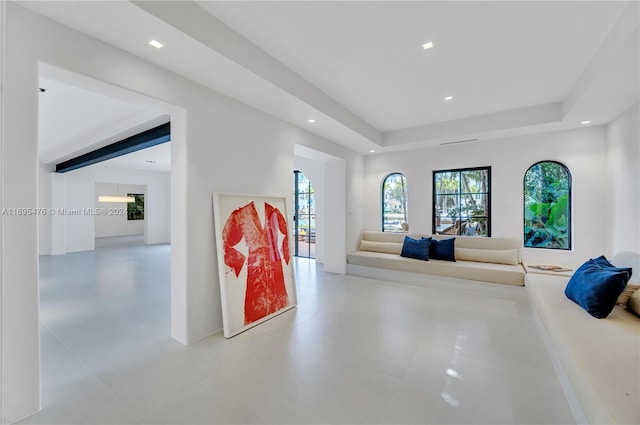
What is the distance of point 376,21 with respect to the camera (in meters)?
2.32

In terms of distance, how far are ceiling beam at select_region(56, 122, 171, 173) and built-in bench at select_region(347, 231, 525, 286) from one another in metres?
4.19

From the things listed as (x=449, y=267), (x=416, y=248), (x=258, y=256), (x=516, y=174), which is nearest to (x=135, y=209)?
(x=258, y=256)

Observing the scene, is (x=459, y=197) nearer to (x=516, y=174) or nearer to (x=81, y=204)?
(x=516, y=174)

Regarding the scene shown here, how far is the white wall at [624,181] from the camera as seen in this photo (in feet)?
10.9

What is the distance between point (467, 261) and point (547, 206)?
5.79ft

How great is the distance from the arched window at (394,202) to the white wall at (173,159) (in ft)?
7.57

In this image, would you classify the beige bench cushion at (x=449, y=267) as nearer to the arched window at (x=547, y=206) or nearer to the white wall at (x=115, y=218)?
the arched window at (x=547, y=206)

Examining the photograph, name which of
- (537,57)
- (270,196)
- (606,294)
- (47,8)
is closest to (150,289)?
(270,196)

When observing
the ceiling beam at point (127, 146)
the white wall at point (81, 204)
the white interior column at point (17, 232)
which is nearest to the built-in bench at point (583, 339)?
the white interior column at point (17, 232)

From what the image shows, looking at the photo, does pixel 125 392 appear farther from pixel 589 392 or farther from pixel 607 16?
pixel 607 16

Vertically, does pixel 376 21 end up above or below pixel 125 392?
above

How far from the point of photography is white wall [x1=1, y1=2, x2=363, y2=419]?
1.71 metres

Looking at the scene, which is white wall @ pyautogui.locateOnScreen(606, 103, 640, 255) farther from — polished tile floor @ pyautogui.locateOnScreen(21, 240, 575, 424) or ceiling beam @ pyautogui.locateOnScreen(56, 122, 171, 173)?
ceiling beam @ pyautogui.locateOnScreen(56, 122, 171, 173)

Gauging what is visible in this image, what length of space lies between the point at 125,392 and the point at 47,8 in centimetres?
281
